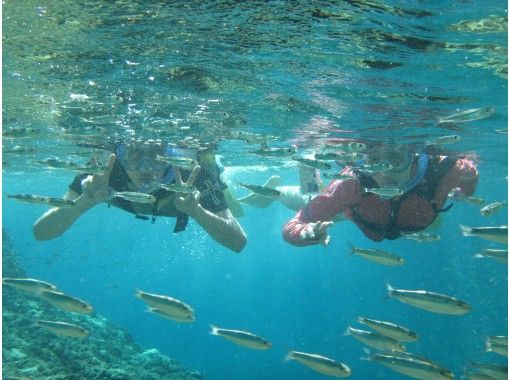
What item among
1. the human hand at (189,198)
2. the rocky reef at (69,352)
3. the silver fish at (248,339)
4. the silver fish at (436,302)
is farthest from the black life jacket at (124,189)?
the silver fish at (436,302)

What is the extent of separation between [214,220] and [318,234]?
3.12m

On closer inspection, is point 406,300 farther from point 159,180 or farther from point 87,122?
point 87,122

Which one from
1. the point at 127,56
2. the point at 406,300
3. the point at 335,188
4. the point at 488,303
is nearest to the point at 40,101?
the point at 127,56

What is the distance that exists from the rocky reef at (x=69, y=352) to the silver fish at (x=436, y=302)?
921 centimetres

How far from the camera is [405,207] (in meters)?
9.67

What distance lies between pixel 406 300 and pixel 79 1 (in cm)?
757

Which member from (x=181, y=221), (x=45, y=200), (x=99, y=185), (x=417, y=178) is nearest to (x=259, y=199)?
(x=181, y=221)

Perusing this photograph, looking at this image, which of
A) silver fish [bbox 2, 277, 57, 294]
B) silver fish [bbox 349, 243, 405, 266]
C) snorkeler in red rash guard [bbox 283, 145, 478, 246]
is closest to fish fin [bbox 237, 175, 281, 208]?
snorkeler in red rash guard [bbox 283, 145, 478, 246]

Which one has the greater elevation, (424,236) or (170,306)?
(424,236)

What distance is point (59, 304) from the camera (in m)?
7.04

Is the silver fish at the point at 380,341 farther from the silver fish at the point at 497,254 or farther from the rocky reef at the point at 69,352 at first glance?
the rocky reef at the point at 69,352

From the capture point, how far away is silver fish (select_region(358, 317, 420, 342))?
6598 millimetres

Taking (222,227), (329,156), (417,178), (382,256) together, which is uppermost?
(329,156)

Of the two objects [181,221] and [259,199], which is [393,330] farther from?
[259,199]
